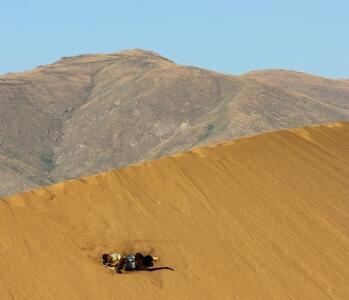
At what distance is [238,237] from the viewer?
1498 centimetres

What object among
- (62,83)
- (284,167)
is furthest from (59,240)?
(62,83)

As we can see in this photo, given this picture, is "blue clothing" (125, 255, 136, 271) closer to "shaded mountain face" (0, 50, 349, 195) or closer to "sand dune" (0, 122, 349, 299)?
"sand dune" (0, 122, 349, 299)

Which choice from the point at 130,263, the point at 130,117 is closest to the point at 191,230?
the point at 130,263

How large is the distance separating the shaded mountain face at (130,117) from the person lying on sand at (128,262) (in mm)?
110750

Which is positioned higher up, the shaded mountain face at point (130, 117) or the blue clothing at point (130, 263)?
the blue clothing at point (130, 263)

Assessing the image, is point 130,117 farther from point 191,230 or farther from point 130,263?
point 130,263

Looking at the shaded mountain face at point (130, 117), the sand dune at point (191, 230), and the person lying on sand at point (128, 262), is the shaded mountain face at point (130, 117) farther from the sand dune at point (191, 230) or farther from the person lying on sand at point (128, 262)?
the person lying on sand at point (128, 262)

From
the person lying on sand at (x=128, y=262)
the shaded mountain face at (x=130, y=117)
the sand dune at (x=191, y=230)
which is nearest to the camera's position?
the sand dune at (x=191, y=230)

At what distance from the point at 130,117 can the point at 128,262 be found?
13607 centimetres

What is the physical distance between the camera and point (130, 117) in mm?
149375

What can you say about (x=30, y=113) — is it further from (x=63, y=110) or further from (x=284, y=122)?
(x=284, y=122)

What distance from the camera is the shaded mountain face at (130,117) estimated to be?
140m

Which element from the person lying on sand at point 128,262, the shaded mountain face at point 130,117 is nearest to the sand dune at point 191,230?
the person lying on sand at point 128,262

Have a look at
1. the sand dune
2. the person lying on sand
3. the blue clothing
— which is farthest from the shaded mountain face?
the blue clothing
